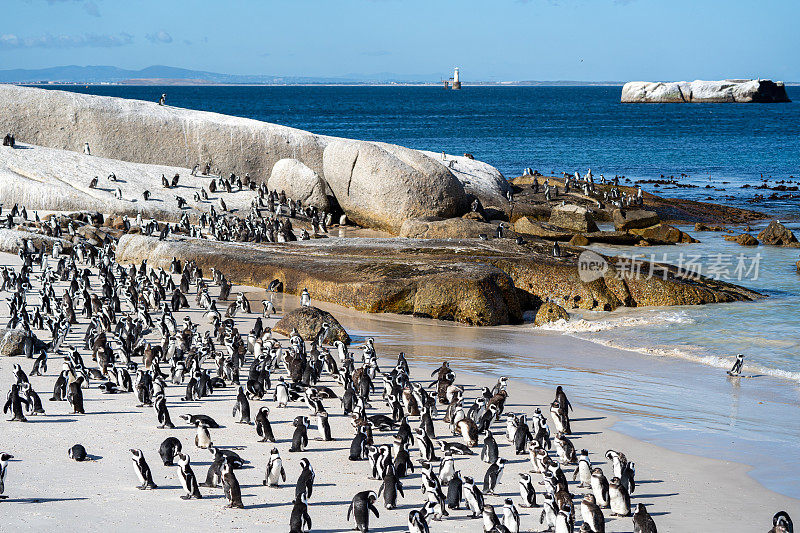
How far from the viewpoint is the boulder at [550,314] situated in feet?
53.9

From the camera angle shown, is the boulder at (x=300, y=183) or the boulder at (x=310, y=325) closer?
the boulder at (x=310, y=325)

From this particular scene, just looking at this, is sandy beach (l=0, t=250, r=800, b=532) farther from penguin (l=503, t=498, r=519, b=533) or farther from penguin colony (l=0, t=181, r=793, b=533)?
penguin (l=503, t=498, r=519, b=533)

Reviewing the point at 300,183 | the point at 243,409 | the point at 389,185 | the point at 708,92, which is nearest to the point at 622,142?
the point at 300,183

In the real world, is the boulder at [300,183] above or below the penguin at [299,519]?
above

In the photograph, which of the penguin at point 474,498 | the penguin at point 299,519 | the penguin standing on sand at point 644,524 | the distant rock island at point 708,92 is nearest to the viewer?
the penguin at point 299,519

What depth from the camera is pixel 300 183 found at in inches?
1112

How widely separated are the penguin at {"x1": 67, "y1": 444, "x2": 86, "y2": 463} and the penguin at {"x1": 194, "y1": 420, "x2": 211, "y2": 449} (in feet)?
3.76

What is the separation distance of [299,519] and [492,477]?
212cm

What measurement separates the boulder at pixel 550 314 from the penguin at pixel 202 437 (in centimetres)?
866

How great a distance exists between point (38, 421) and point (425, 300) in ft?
26.8

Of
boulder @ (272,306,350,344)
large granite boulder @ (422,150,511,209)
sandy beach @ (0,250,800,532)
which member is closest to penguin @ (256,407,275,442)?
sandy beach @ (0,250,800,532)

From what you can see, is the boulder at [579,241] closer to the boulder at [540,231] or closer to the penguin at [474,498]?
the boulder at [540,231]

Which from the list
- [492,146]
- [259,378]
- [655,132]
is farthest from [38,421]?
[655,132]

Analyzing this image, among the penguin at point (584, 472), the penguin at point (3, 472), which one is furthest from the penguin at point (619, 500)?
the penguin at point (3, 472)
